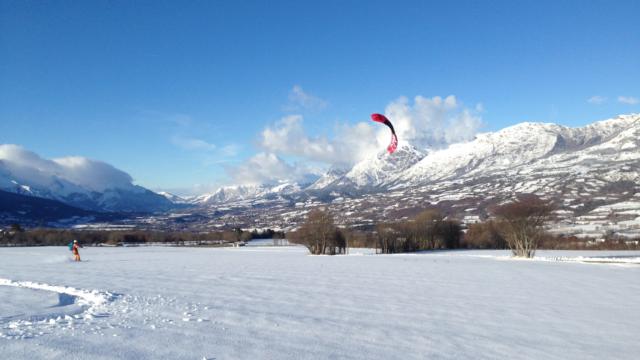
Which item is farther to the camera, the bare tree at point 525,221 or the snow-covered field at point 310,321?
the bare tree at point 525,221

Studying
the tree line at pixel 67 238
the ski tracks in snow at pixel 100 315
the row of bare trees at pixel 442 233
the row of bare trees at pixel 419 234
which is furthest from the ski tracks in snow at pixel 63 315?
the tree line at pixel 67 238

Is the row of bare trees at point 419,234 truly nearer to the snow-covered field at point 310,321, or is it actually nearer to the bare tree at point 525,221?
the bare tree at point 525,221

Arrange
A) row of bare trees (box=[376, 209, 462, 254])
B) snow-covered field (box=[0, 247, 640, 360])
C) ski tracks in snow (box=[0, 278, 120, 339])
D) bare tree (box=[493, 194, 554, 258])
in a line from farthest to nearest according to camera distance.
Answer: row of bare trees (box=[376, 209, 462, 254]) < bare tree (box=[493, 194, 554, 258]) < ski tracks in snow (box=[0, 278, 120, 339]) < snow-covered field (box=[0, 247, 640, 360])

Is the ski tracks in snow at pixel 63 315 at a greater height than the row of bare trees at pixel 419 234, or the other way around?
the row of bare trees at pixel 419 234

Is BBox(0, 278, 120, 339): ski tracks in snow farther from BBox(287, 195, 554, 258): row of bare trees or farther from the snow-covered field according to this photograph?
BBox(287, 195, 554, 258): row of bare trees

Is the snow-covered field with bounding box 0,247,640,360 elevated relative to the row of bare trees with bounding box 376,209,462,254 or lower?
lower

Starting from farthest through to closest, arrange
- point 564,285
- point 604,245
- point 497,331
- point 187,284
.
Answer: point 604,245
point 564,285
point 187,284
point 497,331

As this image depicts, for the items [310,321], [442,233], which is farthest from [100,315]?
[442,233]

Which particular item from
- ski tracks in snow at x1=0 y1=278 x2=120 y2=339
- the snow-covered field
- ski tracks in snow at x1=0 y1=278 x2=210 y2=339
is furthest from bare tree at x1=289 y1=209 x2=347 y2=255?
ski tracks in snow at x1=0 y1=278 x2=210 y2=339

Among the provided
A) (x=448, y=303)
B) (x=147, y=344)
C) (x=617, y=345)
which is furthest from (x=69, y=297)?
(x=617, y=345)

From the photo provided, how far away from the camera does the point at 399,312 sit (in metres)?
12.9

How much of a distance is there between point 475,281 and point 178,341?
16826 mm

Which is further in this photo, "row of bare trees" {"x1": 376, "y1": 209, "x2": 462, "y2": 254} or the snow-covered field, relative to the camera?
"row of bare trees" {"x1": 376, "y1": 209, "x2": 462, "y2": 254}

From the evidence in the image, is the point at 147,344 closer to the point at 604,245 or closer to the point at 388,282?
the point at 388,282
